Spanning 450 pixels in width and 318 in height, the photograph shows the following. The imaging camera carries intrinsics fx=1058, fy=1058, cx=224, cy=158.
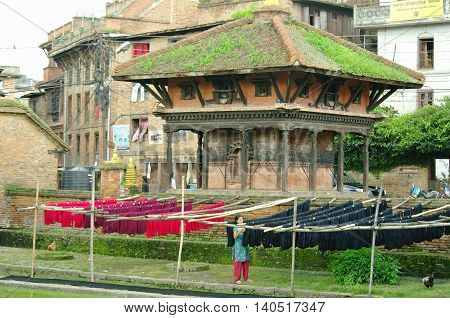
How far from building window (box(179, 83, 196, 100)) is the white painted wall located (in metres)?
22.4

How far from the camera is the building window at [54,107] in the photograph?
253 ft

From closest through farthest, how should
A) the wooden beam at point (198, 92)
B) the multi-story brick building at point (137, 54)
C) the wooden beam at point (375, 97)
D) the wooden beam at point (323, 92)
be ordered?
the wooden beam at point (323, 92) < the wooden beam at point (198, 92) < the wooden beam at point (375, 97) < the multi-story brick building at point (137, 54)

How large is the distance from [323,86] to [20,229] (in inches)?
514

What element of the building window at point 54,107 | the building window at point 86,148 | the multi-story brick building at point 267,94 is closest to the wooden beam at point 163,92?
the multi-story brick building at point 267,94

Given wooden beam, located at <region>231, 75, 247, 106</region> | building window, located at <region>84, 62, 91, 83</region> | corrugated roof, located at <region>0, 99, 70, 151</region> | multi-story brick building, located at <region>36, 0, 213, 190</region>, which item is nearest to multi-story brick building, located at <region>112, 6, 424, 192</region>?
wooden beam, located at <region>231, 75, 247, 106</region>

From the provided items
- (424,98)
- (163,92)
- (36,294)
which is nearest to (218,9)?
(424,98)

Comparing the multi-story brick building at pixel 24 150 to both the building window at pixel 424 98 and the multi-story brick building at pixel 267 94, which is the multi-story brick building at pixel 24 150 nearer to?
the multi-story brick building at pixel 267 94

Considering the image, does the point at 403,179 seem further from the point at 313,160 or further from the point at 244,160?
the point at 244,160

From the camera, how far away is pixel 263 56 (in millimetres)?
33812

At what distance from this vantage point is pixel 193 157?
59969 millimetres

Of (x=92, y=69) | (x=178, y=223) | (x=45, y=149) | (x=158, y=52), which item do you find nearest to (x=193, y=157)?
(x=92, y=69)

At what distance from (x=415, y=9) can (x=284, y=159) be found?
83.3 feet

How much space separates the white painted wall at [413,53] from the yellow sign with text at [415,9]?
2.20 ft

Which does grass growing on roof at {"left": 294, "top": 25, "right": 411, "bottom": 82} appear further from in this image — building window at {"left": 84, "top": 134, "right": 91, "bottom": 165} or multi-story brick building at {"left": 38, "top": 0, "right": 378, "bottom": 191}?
building window at {"left": 84, "top": 134, "right": 91, "bottom": 165}
